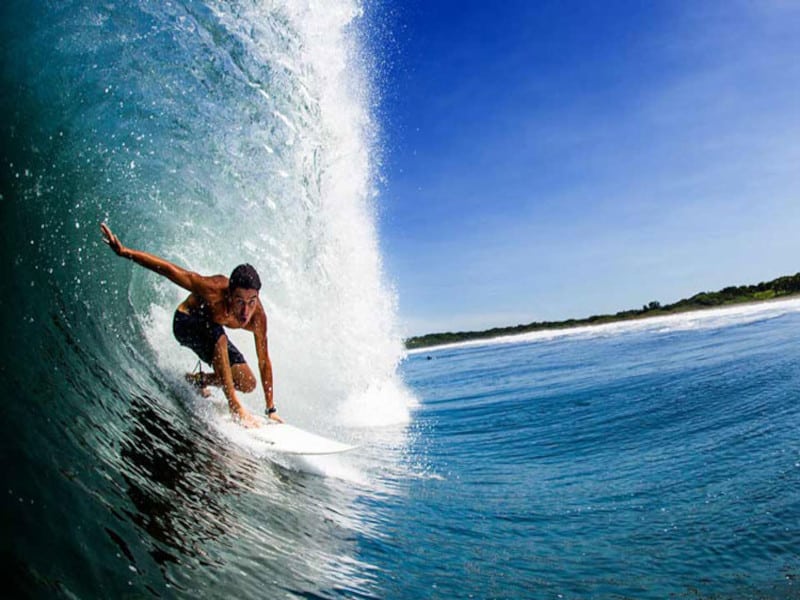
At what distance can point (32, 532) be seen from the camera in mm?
1927

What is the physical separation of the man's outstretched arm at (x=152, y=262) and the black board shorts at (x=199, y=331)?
40cm

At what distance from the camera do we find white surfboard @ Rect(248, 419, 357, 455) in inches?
177

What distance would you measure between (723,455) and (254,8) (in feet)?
26.6

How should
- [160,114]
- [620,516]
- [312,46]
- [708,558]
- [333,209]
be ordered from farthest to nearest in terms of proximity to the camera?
[333,209]
[312,46]
[160,114]
[620,516]
[708,558]

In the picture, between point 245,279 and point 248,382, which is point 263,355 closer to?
point 248,382

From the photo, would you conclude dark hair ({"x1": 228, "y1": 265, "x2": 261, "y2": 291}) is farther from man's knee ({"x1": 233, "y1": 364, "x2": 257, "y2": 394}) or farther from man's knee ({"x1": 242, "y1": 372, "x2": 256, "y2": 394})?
man's knee ({"x1": 242, "y1": 372, "x2": 256, "y2": 394})

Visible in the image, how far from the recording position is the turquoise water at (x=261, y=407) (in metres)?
2.66

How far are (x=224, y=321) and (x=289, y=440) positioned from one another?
4.19ft

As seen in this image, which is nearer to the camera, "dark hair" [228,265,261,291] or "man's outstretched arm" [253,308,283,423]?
"dark hair" [228,265,261,291]

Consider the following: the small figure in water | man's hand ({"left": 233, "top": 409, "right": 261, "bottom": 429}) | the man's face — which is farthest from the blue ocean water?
the man's face

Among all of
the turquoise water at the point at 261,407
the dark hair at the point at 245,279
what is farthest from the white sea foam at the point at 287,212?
the dark hair at the point at 245,279

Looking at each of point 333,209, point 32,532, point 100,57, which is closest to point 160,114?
point 100,57

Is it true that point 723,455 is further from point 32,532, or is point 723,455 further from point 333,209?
point 333,209

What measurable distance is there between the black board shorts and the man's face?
27cm
